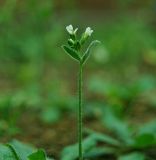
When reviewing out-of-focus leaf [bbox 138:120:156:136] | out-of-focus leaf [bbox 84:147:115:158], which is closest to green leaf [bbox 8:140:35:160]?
out-of-focus leaf [bbox 84:147:115:158]

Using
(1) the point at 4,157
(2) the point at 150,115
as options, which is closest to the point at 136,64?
(2) the point at 150,115

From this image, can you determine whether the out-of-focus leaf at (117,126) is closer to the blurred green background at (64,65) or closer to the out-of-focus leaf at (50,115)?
the blurred green background at (64,65)

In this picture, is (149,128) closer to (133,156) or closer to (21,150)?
(133,156)

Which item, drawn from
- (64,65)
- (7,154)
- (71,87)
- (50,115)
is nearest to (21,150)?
(7,154)

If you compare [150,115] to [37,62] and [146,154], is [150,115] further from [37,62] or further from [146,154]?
[37,62]

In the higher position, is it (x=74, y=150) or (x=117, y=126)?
(x=117, y=126)

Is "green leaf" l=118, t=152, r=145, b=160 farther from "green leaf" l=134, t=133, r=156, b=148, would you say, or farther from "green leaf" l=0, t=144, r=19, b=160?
"green leaf" l=0, t=144, r=19, b=160
